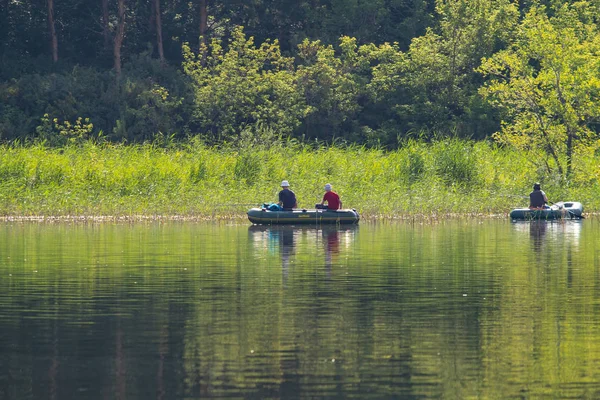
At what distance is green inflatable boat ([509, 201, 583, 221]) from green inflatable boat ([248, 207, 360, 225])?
4.83 m

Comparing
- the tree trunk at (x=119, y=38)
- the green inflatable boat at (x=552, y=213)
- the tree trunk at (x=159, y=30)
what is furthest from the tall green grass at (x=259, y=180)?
the tree trunk at (x=159, y=30)

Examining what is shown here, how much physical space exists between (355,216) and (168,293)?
16.5 metres

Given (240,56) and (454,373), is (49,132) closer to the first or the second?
(240,56)

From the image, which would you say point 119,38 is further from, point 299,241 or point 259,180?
point 299,241

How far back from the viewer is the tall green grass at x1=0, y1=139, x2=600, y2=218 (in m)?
37.8

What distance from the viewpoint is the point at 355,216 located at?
34.2 m

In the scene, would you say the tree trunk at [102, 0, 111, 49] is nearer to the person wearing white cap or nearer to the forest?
the forest

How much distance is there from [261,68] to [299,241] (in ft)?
93.0

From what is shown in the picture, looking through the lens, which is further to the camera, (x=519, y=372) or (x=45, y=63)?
(x=45, y=63)

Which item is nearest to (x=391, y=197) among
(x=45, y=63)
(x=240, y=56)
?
(x=240, y=56)

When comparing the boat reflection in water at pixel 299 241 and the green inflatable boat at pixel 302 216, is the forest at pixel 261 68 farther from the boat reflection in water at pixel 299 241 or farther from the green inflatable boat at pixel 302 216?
the boat reflection in water at pixel 299 241

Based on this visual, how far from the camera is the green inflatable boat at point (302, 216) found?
34.2 m

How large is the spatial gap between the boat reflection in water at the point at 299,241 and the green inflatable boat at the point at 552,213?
5.29m

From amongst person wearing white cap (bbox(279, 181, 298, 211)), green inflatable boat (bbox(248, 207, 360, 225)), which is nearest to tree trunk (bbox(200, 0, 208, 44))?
person wearing white cap (bbox(279, 181, 298, 211))
